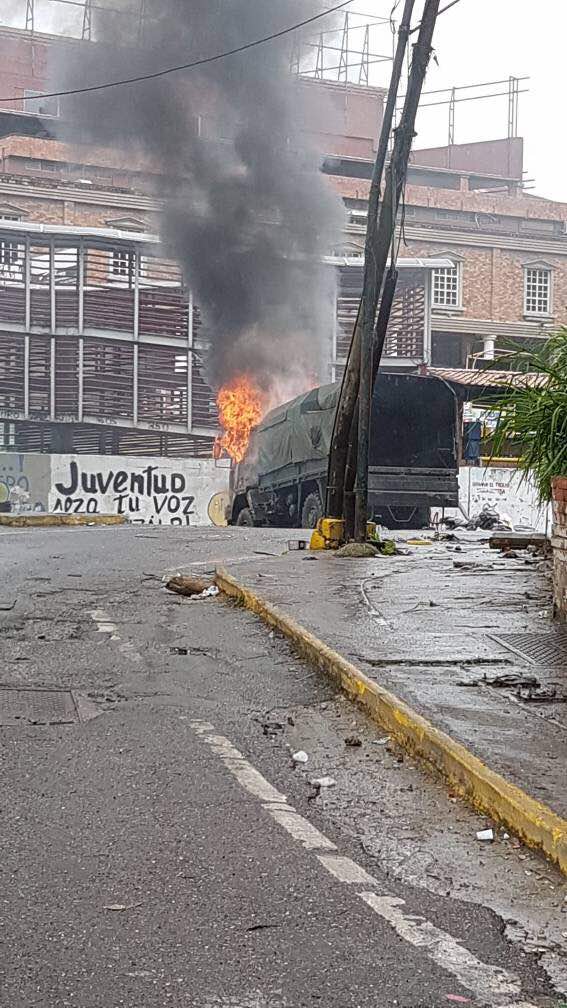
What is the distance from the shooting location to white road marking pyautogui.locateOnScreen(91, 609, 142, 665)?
6757mm

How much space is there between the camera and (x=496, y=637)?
698 centimetres

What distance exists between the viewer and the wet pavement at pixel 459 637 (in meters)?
4.62

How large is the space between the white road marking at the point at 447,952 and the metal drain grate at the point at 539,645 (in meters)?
3.38

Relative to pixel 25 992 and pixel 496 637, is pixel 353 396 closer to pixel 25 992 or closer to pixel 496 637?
pixel 496 637

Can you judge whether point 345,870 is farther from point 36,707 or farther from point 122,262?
point 122,262

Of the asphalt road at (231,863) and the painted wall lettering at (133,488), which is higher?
the asphalt road at (231,863)

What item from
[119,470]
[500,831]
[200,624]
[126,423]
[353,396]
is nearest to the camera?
[500,831]

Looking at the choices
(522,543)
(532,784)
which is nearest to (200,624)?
(532,784)

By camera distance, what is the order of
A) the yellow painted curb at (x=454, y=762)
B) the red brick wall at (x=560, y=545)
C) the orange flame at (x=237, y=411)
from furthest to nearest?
the orange flame at (x=237, y=411) → the red brick wall at (x=560, y=545) → the yellow painted curb at (x=454, y=762)

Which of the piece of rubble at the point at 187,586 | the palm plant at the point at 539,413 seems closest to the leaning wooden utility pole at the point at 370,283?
the piece of rubble at the point at 187,586

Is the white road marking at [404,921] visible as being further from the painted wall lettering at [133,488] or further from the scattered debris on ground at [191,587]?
the painted wall lettering at [133,488]

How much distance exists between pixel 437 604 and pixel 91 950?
6023 millimetres

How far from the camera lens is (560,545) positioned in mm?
7285

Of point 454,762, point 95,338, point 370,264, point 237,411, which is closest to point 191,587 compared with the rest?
point 370,264
